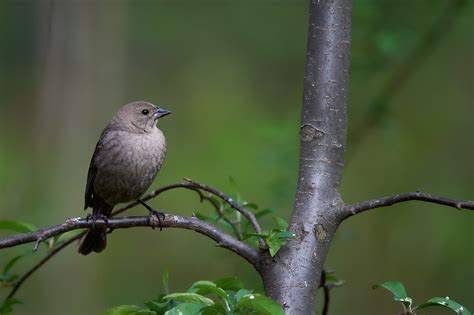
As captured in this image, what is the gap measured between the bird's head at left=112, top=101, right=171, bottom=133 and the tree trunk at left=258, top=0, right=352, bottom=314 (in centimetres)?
234

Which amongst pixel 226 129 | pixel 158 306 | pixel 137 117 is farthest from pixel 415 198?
pixel 226 129

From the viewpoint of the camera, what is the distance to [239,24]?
1339 cm

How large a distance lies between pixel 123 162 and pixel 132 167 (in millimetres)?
79

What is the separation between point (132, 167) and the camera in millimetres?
4605

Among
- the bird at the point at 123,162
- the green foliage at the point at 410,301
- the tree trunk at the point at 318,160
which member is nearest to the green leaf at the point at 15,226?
the tree trunk at the point at 318,160

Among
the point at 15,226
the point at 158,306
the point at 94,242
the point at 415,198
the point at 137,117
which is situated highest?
the point at 137,117

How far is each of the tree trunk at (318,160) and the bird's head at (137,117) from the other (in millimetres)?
2340

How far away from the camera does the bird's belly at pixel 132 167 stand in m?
4.62

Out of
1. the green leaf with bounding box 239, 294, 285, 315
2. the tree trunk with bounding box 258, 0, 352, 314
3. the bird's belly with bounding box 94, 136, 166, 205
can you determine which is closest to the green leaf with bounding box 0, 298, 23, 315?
the tree trunk with bounding box 258, 0, 352, 314

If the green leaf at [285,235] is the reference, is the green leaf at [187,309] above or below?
below

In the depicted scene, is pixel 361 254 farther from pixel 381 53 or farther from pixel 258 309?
pixel 258 309

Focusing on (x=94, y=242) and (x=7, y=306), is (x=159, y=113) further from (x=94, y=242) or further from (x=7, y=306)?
(x=7, y=306)

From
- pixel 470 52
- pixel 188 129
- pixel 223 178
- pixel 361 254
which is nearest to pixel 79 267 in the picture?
pixel 223 178

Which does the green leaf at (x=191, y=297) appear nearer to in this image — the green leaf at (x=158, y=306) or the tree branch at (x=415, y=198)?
the green leaf at (x=158, y=306)
